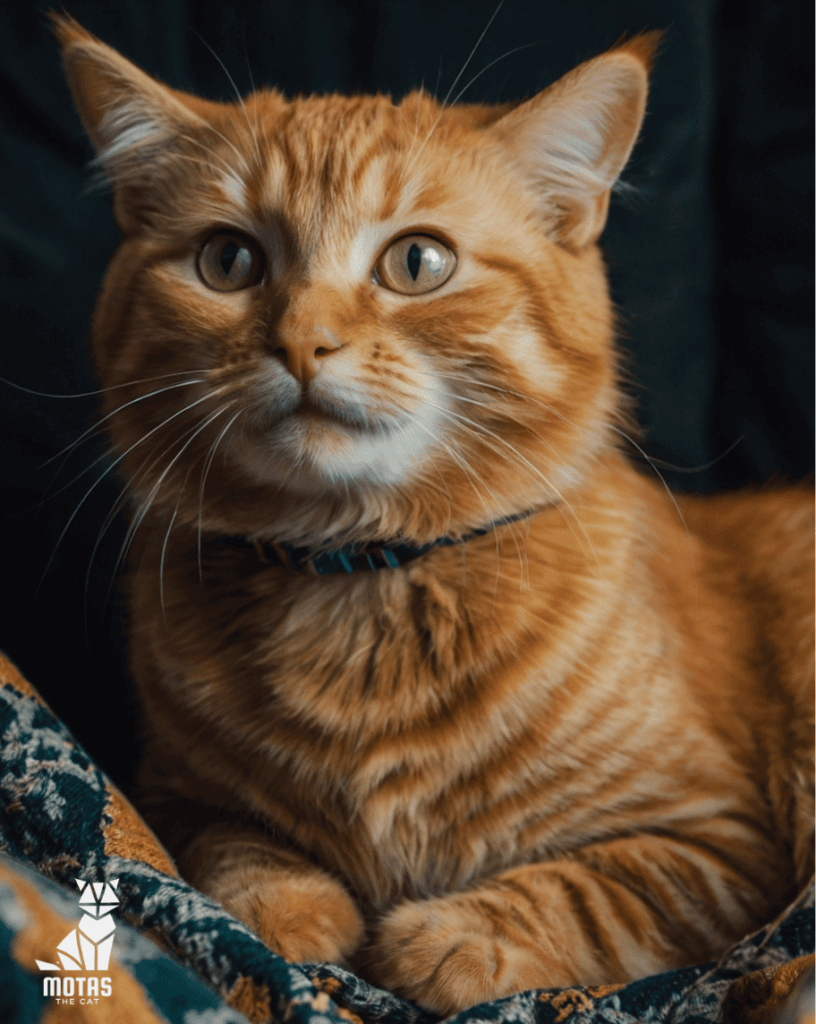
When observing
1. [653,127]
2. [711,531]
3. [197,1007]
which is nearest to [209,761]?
[197,1007]

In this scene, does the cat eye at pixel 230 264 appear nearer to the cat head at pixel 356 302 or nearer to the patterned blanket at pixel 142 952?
the cat head at pixel 356 302

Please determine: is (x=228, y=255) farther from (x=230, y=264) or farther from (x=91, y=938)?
(x=91, y=938)

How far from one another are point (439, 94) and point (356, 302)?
2.51ft

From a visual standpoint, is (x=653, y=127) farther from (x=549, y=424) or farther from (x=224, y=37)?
(x=549, y=424)

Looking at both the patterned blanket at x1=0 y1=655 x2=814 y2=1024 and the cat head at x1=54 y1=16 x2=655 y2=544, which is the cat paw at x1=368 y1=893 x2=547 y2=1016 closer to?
the patterned blanket at x1=0 y1=655 x2=814 y2=1024

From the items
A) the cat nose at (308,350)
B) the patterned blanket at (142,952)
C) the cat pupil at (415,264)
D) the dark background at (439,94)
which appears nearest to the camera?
the patterned blanket at (142,952)

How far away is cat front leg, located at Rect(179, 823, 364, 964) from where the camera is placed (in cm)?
88

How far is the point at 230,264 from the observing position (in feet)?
3.25

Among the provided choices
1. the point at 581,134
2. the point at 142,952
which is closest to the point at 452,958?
the point at 142,952

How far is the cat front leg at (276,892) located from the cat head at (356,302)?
1.18 feet

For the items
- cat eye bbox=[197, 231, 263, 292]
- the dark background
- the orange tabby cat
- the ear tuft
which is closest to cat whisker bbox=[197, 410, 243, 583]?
the orange tabby cat

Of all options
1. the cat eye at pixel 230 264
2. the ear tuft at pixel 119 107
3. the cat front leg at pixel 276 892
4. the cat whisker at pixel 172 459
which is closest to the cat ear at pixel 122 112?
the ear tuft at pixel 119 107

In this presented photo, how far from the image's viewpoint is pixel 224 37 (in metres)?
1.47

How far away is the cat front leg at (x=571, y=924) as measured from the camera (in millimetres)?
845
